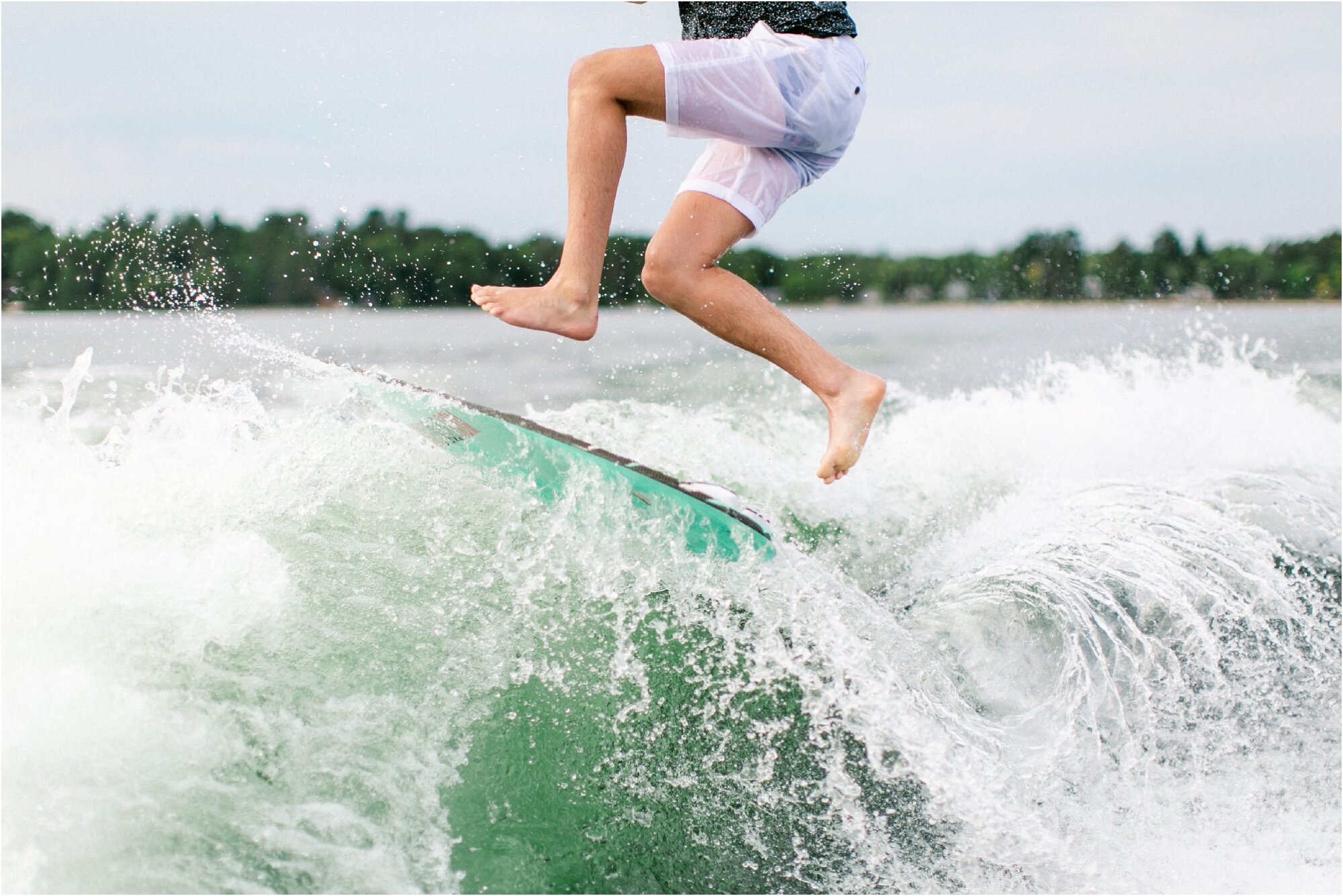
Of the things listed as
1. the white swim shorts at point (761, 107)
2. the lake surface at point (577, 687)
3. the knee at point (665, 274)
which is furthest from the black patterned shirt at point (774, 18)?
the lake surface at point (577, 687)

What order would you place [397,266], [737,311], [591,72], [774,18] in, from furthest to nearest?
[397,266] → [737,311] → [774,18] → [591,72]

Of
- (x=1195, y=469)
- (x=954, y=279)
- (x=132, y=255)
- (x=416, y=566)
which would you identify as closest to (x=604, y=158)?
(x=416, y=566)

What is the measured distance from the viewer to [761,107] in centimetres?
290

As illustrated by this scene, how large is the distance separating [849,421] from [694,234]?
759mm

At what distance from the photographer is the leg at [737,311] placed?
3.04 metres

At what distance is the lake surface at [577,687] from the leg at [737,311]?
0.46 meters

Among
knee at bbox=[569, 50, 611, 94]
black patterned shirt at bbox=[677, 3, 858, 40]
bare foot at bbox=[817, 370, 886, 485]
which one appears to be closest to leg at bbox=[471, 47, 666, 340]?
knee at bbox=[569, 50, 611, 94]

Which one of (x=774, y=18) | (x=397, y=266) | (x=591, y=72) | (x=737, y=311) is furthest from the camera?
(x=397, y=266)

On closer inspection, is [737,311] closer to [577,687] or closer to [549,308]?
[549,308]

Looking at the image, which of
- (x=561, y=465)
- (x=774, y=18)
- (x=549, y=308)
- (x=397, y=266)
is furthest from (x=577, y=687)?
(x=397, y=266)

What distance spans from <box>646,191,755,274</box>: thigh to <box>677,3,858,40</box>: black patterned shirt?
20.0 inches

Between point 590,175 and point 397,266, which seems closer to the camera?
point 590,175

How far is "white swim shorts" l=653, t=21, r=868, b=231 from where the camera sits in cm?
284

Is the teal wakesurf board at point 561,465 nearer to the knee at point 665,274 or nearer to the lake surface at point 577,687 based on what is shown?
the lake surface at point 577,687
